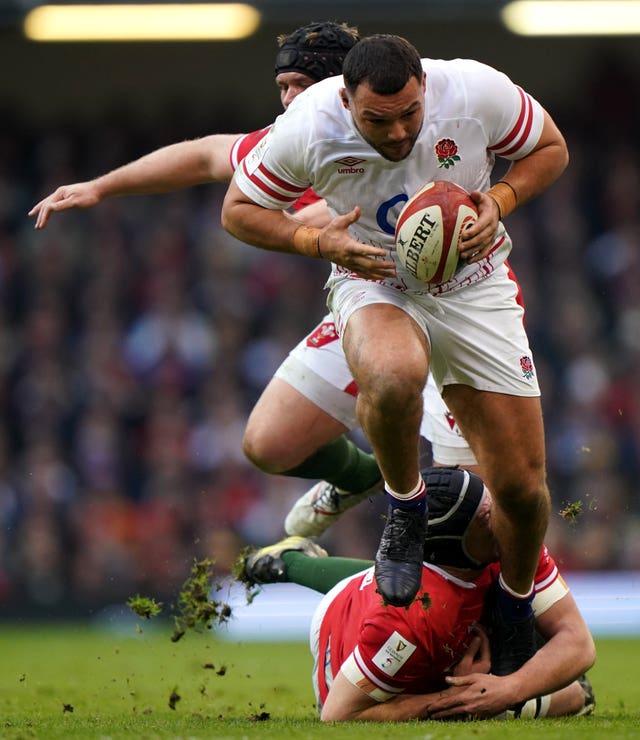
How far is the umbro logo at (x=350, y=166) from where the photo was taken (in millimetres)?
5395

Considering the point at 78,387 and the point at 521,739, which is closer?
the point at 521,739

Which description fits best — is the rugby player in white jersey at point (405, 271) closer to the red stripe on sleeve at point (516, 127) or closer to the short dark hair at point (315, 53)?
the red stripe on sleeve at point (516, 127)

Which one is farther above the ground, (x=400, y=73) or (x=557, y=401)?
(x=400, y=73)

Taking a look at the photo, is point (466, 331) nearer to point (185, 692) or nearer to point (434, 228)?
point (434, 228)

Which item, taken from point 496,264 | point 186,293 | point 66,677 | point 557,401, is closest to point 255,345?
point 186,293

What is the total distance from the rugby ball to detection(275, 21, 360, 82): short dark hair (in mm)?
1808

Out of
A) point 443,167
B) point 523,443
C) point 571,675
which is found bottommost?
point 571,675

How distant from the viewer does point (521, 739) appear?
458 centimetres

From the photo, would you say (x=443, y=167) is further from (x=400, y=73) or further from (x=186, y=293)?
(x=186, y=293)

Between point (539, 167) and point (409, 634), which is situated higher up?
point (539, 167)

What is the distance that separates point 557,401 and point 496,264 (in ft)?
26.9

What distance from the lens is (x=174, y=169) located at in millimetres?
7246

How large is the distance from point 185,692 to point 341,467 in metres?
1.54

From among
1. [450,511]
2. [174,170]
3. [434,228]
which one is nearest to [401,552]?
Result: [450,511]
